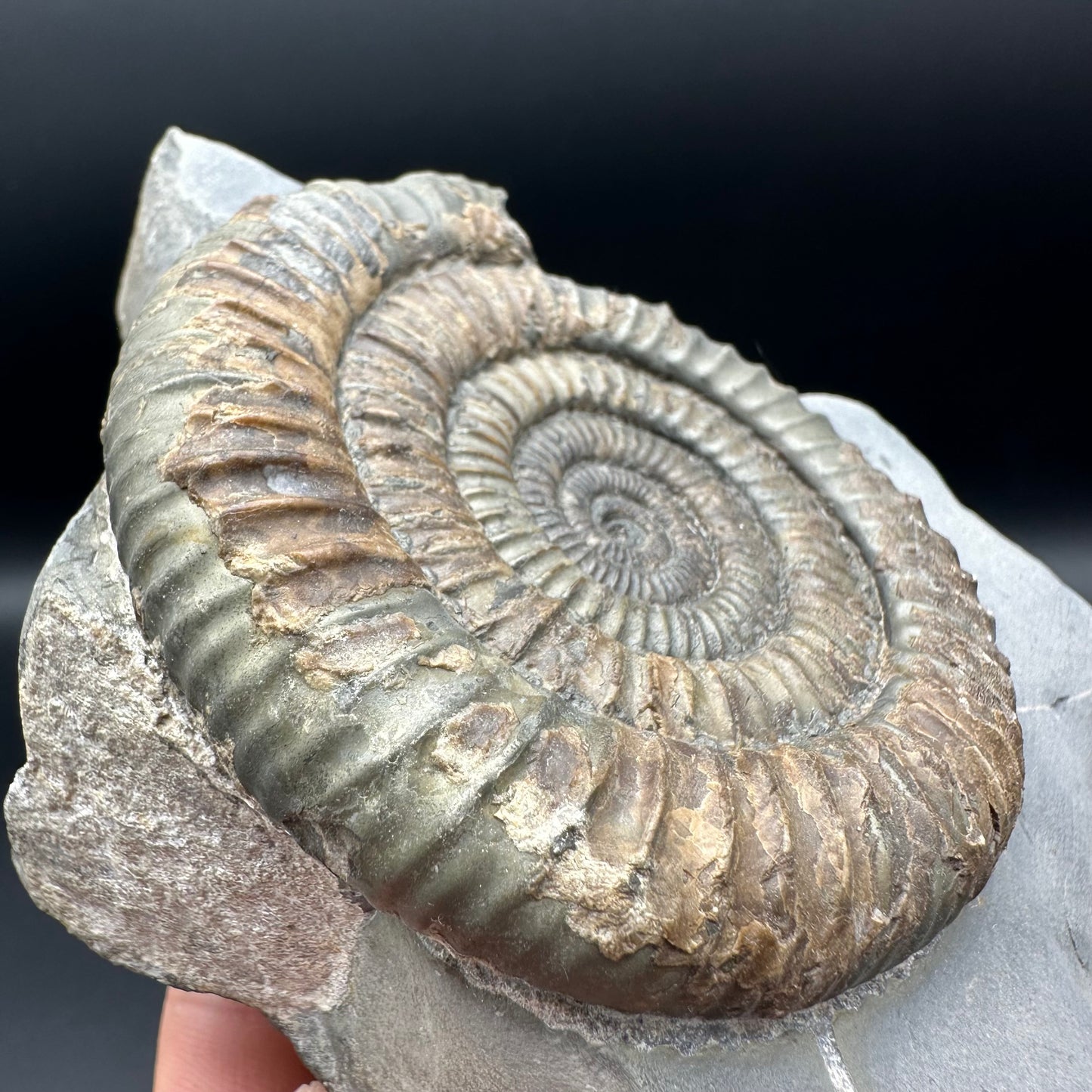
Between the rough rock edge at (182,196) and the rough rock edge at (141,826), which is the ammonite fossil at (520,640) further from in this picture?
the rough rock edge at (182,196)

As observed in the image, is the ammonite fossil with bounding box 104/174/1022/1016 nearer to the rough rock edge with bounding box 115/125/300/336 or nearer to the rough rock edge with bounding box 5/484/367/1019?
the rough rock edge with bounding box 5/484/367/1019

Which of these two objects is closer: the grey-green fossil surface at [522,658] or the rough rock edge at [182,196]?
the grey-green fossil surface at [522,658]

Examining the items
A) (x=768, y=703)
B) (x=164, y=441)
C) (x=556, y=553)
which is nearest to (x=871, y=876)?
(x=768, y=703)

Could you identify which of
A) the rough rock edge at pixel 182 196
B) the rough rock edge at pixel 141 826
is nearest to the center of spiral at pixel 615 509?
the rough rock edge at pixel 141 826

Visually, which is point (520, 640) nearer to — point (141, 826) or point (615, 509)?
point (615, 509)

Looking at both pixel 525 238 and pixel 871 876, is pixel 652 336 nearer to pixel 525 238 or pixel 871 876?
pixel 525 238

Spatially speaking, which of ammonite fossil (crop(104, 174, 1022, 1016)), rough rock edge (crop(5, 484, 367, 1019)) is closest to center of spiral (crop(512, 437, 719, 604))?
ammonite fossil (crop(104, 174, 1022, 1016))

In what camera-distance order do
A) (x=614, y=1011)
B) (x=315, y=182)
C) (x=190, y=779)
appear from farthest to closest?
(x=315, y=182) → (x=190, y=779) → (x=614, y=1011)
